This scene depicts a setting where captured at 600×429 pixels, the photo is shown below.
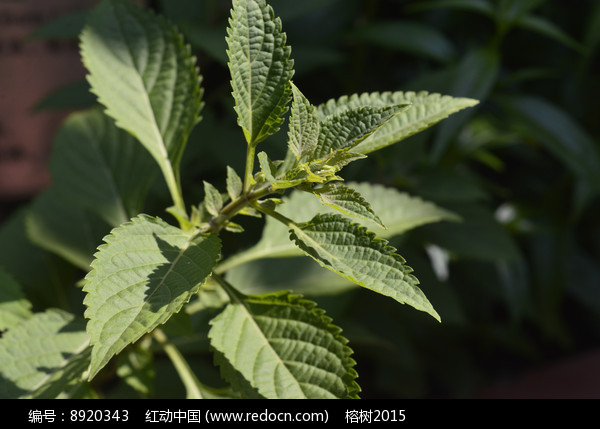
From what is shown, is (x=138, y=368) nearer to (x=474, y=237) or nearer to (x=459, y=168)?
(x=474, y=237)

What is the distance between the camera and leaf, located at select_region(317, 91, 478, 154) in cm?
81

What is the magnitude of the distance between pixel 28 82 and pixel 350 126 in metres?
1.35

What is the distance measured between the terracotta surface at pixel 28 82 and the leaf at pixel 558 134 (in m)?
1.25

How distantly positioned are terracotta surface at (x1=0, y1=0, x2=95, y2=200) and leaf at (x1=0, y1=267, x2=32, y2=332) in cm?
87

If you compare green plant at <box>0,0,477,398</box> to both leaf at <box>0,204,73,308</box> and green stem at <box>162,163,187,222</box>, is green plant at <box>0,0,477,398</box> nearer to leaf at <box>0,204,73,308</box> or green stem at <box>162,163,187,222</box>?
green stem at <box>162,163,187,222</box>

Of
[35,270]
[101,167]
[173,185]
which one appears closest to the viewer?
[173,185]

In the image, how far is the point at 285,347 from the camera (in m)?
0.75

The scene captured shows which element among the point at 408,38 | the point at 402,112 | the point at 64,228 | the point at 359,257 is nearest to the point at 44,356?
the point at 64,228

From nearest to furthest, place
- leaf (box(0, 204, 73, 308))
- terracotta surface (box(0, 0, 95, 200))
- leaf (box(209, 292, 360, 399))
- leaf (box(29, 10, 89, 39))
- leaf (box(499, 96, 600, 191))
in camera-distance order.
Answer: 1. leaf (box(209, 292, 360, 399))
2. leaf (box(0, 204, 73, 308))
3. leaf (box(29, 10, 89, 39))
4. leaf (box(499, 96, 600, 191))
5. terracotta surface (box(0, 0, 95, 200))

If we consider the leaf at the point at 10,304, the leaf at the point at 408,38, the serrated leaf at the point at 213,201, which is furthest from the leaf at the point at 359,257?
the leaf at the point at 408,38

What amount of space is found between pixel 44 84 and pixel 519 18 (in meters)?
1.34

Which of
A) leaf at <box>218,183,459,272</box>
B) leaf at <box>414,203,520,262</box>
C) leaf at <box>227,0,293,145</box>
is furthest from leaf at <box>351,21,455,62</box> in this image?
leaf at <box>227,0,293,145</box>

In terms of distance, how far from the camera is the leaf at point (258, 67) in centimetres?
69

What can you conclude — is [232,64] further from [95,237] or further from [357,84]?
[357,84]
